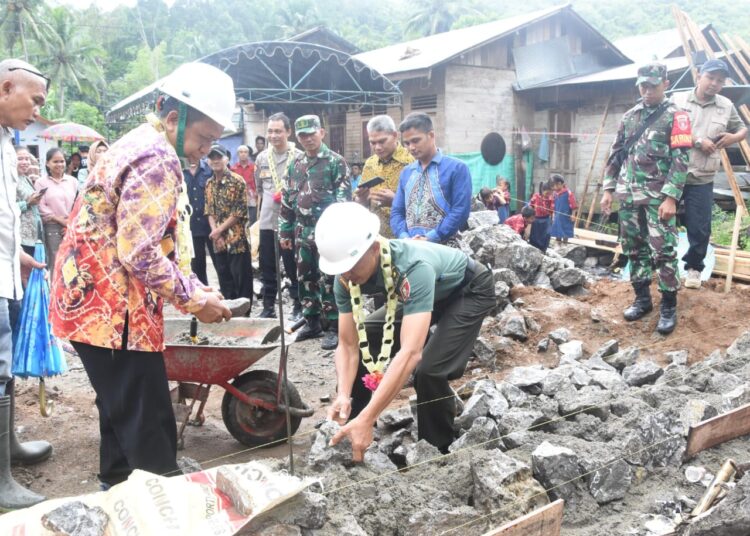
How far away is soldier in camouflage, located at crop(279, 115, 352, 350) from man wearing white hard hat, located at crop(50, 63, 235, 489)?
3326 mm

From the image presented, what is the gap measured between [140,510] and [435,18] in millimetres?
56264

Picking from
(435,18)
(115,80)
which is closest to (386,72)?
(435,18)

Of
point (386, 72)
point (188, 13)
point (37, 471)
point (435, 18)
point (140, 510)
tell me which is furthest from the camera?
point (188, 13)

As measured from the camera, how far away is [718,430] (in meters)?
3.60

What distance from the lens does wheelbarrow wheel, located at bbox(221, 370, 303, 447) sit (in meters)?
4.20

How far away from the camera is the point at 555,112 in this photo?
17.8m

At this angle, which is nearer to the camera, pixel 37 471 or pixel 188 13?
pixel 37 471

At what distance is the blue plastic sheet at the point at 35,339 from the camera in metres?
4.16

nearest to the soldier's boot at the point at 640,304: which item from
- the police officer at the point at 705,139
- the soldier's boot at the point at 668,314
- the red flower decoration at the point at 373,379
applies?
the soldier's boot at the point at 668,314

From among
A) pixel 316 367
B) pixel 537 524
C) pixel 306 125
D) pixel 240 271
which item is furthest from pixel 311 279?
pixel 537 524

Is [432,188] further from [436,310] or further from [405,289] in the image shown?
[405,289]

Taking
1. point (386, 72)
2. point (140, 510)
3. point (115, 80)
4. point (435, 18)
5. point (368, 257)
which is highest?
point (435, 18)

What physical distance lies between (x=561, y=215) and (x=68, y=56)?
1720 inches

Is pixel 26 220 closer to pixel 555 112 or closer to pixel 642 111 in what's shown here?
pixel 642 111
